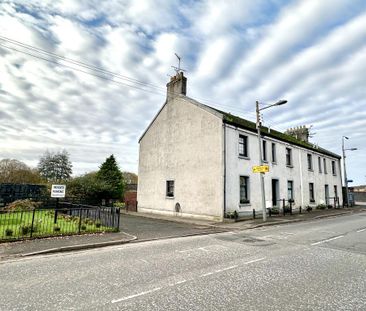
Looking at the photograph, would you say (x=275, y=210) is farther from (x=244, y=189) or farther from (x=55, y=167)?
(x=55, y=167)

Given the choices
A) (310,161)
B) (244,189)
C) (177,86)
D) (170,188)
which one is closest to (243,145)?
(244,189)

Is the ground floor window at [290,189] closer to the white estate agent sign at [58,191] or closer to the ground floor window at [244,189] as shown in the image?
the ground floor window at [244,189]

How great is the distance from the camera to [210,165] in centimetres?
1881

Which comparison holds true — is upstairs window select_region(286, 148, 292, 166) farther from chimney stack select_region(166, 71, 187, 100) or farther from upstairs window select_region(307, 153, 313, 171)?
chimney stack select_region(166, 71, 187, 100)

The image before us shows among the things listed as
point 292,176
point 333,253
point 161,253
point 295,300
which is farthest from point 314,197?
point 295,300

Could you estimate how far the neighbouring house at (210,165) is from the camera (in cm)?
1844

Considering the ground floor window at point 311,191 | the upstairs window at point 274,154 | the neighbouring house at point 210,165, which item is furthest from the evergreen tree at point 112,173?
the ground floor window at point 311,191

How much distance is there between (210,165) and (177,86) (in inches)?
325

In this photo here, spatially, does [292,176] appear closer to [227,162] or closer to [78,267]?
[227,162]

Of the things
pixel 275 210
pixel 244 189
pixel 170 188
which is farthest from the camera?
pixel 170 188

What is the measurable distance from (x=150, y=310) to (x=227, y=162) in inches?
584

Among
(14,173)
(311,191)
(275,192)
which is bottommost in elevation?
(275,192)

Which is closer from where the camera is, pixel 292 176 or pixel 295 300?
pixel 295 300

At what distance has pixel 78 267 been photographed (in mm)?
6602
